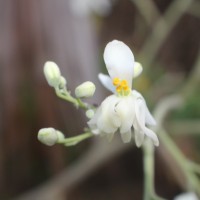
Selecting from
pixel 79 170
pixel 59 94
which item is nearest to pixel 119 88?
pixel 59 94

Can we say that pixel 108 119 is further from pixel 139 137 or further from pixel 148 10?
pixel 148 10

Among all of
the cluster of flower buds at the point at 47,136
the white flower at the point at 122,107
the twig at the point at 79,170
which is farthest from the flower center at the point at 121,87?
the twig at the point at 79,170

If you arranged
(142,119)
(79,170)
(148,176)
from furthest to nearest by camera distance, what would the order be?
(79,170), (148,176), (142,119)

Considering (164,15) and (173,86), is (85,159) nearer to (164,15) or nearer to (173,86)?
(173,86)

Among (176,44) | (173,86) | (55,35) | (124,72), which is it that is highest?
(55,35)

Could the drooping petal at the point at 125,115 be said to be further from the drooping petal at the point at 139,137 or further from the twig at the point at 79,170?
the twig at the point at 79,170

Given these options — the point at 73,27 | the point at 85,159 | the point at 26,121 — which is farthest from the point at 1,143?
the point at 73,27
